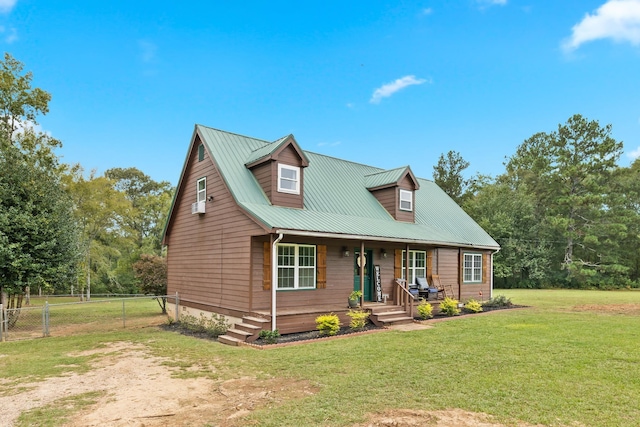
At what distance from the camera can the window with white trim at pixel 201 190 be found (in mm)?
13336

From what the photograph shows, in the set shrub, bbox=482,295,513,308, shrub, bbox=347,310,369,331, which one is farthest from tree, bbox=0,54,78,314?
shrub, bbox=482,295,513,308

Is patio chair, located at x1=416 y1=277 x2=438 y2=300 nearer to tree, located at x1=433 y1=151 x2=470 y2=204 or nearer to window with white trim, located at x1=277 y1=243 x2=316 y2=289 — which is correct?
window with white trim, located at x1=277 y1=243 x2=316 y2=289

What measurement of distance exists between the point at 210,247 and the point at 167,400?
7638mm

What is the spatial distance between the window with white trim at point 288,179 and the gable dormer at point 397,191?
4762 millimetres

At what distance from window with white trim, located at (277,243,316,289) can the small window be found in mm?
5758

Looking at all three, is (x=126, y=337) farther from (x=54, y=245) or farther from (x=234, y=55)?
(x=234, y=55)

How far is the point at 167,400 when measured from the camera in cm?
552

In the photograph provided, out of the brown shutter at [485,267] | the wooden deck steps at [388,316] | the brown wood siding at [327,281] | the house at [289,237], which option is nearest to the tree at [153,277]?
the house at [289,237]

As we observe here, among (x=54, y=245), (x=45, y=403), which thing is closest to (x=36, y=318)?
(x=54, y=245)

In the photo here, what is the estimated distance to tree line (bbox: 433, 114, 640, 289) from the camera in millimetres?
34094

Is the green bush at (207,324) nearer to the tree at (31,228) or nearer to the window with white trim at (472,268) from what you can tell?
the tree at (31,228)

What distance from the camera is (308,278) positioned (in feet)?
38.7

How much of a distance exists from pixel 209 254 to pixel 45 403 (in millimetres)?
7563

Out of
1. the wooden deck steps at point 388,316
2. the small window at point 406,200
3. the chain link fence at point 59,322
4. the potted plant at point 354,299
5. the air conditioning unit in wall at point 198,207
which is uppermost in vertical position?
the small window at point 406,200
